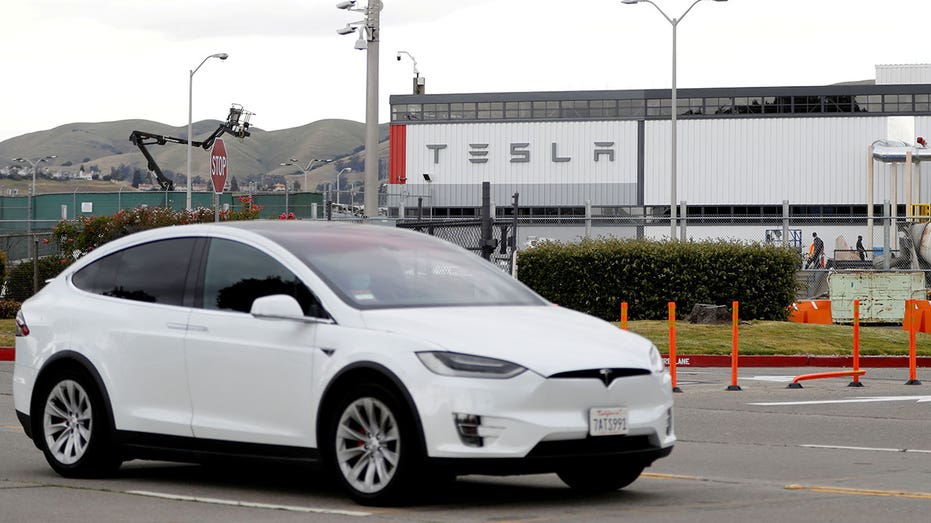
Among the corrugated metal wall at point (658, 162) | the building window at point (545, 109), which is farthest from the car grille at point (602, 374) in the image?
the building window at point (545, 109)

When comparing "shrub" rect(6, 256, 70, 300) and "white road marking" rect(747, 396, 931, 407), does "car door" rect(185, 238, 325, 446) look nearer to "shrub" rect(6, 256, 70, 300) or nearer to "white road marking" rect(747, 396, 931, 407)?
"white road marking" rect(747, 396, 931, 407)

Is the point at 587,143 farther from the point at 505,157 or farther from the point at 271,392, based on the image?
the point at 271,392

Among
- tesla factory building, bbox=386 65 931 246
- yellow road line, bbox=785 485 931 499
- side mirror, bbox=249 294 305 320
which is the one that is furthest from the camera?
tesla factory building, bbox=386 65 931 246

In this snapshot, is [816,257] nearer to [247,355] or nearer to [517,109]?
[247,355]

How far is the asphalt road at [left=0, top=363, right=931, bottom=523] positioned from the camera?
7.48 metres

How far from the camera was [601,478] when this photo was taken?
824 cm

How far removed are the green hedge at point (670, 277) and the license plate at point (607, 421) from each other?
19.3 meters

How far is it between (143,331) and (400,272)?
1680mm

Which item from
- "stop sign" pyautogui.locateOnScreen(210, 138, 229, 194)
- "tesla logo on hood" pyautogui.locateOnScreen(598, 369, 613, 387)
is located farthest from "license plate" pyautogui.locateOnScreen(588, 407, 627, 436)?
"stop sign" pyautogui.locateOnScreen(210, 138, 229, 194)

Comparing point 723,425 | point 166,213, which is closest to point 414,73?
point 166,213

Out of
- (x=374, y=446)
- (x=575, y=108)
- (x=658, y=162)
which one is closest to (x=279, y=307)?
(x=374, y=446)

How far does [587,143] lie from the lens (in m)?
71.9

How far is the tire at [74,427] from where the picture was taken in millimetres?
8883

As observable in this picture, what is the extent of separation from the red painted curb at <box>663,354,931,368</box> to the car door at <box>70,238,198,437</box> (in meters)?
13.8
